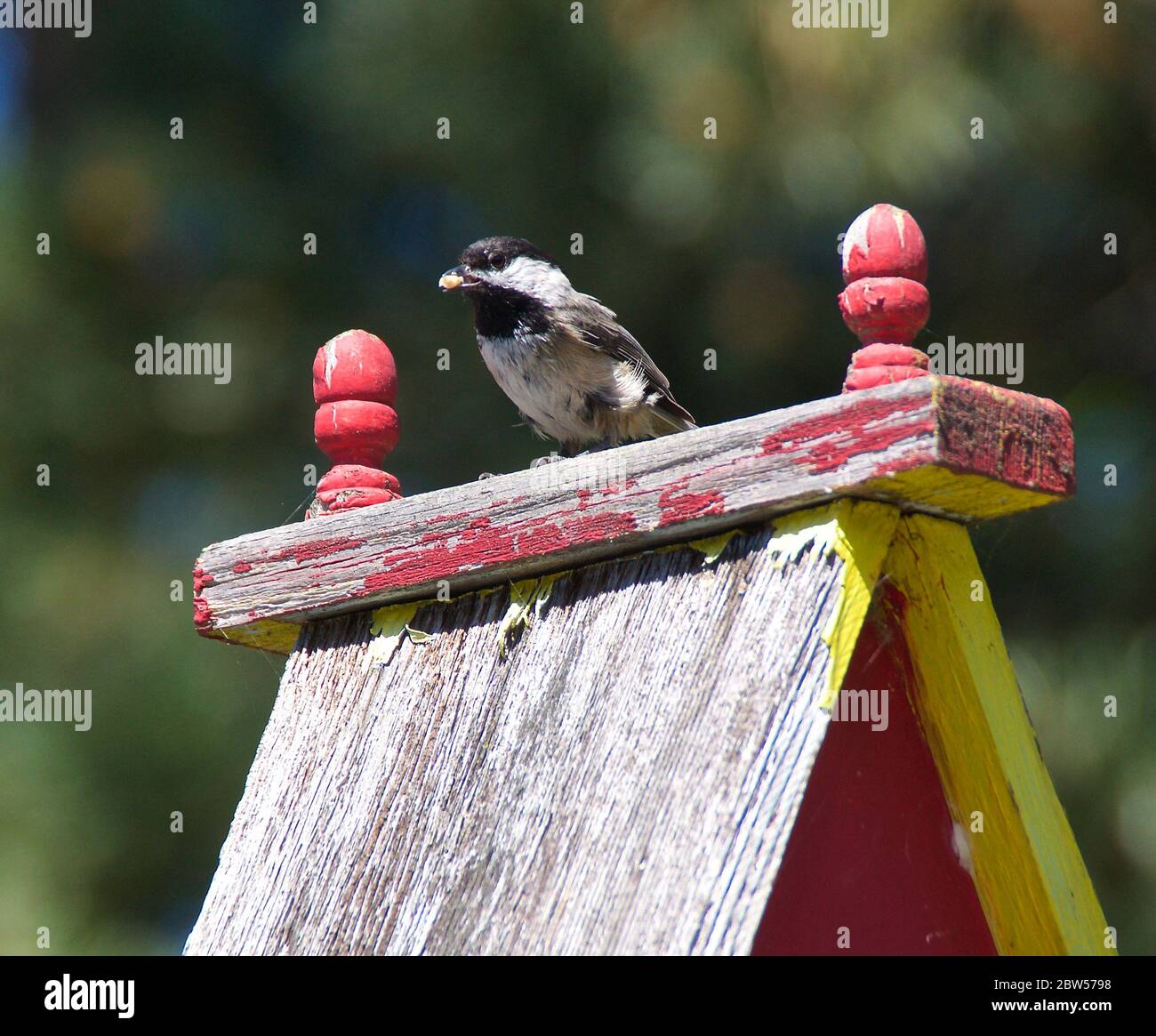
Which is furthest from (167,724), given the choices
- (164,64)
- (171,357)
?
(164,64)

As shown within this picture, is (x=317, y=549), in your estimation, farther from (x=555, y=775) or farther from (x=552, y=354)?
(x=552, y=354)

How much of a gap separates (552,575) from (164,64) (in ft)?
19.6

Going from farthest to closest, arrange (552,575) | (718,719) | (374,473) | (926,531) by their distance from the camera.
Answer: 1. (374,473)
2. (552,575)
3. (926,531)
4. (718,719)

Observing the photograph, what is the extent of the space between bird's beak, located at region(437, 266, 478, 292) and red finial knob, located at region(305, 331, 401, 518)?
1.29 meters

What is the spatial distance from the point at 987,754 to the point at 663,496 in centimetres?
52

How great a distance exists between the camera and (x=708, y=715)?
6.35ft

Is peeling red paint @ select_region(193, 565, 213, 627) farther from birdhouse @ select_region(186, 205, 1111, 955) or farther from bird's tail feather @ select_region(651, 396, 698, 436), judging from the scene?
bird's tail feather @ select_region(651, 396, 698, 436)

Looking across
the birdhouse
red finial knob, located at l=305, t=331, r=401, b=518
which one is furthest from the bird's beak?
the birdhouse

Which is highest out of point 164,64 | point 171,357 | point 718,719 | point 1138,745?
point 164,64

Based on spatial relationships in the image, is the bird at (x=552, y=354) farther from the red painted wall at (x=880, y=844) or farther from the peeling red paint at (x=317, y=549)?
the red painted wall at (x=880, y=844)

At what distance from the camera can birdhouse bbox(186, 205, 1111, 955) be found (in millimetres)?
1891

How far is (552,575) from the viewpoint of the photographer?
2.23 metres

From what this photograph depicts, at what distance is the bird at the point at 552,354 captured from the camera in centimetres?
409

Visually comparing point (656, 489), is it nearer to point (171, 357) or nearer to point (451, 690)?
point (451, 690)
